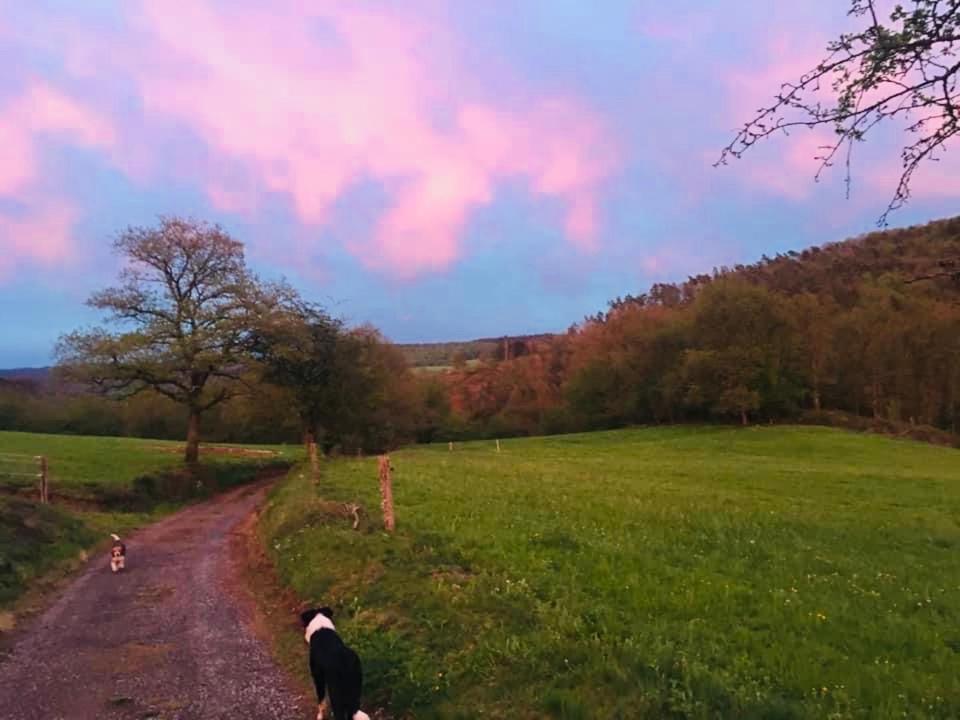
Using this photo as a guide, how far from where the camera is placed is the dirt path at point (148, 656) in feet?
27.2

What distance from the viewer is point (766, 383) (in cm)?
6638

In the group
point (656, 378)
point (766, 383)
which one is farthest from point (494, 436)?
point (766, 383)

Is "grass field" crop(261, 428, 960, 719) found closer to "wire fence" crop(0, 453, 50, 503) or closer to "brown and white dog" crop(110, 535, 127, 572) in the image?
"brown and white dog" crop(110, 535, 127, 572)

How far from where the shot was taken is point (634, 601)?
9.82 m

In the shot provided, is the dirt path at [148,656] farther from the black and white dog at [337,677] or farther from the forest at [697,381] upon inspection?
the forest at [697,381]

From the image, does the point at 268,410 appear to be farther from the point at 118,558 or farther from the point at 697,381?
the point at 697,381

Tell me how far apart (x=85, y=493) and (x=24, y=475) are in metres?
2.52

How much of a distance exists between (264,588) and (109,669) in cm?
457

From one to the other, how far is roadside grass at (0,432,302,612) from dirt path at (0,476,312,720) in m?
1.07

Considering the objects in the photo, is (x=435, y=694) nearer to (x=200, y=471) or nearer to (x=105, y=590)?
(x=105, y=590)

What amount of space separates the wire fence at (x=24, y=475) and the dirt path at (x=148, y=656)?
991 centimetres

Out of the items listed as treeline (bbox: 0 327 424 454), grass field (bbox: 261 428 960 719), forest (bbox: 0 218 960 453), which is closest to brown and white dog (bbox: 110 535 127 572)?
grass field (bbox: 261 428 960 719)

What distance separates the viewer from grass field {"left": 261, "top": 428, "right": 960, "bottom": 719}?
22.9 feet

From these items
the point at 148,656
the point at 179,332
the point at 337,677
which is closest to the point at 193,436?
the point at 179,332
